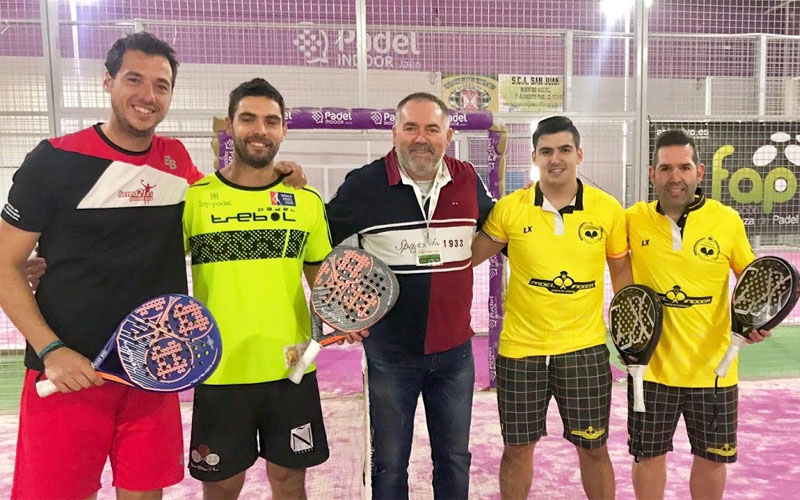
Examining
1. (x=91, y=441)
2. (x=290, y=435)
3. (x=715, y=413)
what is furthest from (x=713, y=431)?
(x=91, y=441)

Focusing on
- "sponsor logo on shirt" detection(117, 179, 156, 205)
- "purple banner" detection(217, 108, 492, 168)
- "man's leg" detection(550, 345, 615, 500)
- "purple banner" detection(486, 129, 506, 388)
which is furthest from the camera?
"purple banner" detection(486, 129, 506, 388)

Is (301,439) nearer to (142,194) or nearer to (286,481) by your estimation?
(286,481)

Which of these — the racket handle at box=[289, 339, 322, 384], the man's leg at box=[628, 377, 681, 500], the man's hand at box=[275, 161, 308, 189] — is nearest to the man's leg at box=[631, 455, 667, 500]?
the man's leg at box=[628, 377, 681, 500]

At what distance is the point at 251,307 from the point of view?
2.12m

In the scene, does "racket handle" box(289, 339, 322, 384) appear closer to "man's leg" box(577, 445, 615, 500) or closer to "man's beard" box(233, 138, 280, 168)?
"man's beard" box(233, 138, 280, 168)

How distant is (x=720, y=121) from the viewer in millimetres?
5203

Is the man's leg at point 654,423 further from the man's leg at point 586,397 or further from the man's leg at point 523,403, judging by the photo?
the man's leg at point 523,403

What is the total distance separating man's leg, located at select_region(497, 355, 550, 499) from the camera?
8.29 ft

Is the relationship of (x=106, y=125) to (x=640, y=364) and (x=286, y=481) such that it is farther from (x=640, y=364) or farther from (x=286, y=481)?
(x=640, y=364)

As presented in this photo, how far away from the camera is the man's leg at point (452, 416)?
8.08 ft

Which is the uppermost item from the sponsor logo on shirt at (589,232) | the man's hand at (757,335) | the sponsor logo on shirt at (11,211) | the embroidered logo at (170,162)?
the embroidered logo at (170,162)

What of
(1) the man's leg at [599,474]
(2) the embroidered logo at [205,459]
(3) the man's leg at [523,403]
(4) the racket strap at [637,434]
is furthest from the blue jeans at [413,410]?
(4) the racket strap at [637,434]

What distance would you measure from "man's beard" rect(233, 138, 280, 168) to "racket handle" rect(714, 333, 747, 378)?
2102 mm

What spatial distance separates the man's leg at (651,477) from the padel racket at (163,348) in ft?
6.71
